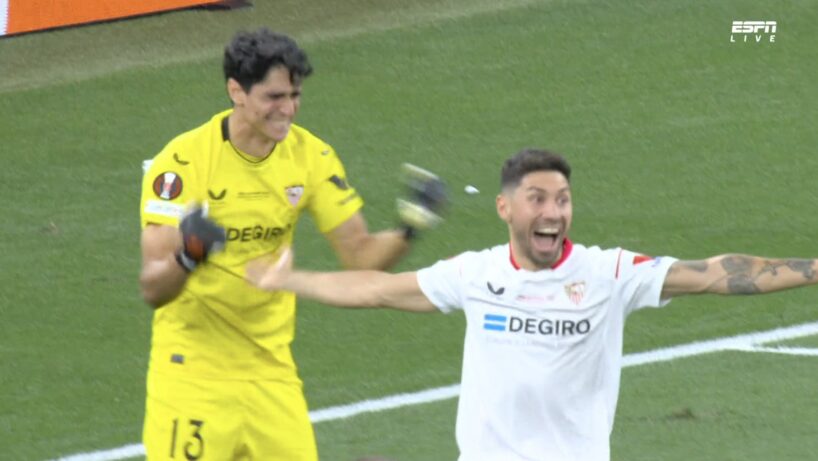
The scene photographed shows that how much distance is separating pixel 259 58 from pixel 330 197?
0.78 meters

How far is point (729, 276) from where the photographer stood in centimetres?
830

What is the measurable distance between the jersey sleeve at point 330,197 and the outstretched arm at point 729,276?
6.22 ft

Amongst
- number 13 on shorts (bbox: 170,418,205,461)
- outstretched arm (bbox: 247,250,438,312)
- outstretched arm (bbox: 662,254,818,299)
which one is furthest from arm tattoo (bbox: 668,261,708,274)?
number 13 on shorts (bbox: 170,418,205,461)

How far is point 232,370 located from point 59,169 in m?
9.22

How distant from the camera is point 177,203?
9.11 meters

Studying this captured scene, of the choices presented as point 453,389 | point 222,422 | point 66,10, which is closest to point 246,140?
point 222,422

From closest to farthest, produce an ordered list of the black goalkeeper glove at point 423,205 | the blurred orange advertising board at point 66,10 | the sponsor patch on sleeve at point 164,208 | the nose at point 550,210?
the nose at point 550,210 < the sponsor patch on sleeve at point 164,208 < the black goalkeeper glove at point 423,205 < the blurred orange advertising board at point 66,10

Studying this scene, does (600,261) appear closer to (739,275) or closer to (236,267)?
(739,275)

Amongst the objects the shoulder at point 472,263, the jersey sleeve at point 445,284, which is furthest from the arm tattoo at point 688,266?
the jersey sleeve at point 445,284

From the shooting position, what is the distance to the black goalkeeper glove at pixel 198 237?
8.61 meters

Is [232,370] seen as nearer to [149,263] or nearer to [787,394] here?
[149,263]

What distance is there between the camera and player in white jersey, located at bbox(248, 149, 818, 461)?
8141 millimetres

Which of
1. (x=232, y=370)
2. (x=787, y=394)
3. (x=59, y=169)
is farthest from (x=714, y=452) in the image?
(x=59, y=169)

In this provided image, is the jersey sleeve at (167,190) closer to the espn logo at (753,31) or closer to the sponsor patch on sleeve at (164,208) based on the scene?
the sponsor patch on sleeve at (164,208)
